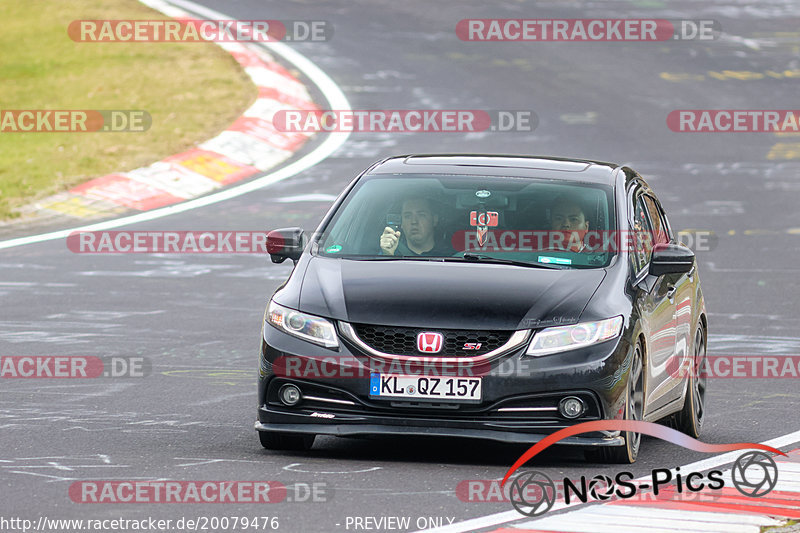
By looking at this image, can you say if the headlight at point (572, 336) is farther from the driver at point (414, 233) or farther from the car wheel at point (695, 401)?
the car wheel at point (695, 401)

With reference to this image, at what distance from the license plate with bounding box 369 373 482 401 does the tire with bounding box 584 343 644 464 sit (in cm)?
78

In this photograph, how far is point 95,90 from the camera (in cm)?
2581

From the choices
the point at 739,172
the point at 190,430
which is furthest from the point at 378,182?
the point at 739,172

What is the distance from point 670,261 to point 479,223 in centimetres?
112

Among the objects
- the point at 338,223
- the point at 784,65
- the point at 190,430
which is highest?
the point at 784,65

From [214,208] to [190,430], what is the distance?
9.78 metres

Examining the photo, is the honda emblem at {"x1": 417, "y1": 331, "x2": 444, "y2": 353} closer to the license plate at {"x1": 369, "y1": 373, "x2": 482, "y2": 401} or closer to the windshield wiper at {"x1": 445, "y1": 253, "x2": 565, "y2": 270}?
the license plate at {"x1": 369, "y1": 373, "x2": 482, "y2": 401}

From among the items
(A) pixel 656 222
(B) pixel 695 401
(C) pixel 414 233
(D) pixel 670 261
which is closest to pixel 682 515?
(D) pixel 670 261

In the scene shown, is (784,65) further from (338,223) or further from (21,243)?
(338,223)

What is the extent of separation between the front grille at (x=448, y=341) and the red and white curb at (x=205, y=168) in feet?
36.0

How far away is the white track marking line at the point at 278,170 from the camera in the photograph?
59.0ft

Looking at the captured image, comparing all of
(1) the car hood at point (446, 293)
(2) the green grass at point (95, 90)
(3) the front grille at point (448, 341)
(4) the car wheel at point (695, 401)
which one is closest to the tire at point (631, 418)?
(1) the car hood at point (446, 293)

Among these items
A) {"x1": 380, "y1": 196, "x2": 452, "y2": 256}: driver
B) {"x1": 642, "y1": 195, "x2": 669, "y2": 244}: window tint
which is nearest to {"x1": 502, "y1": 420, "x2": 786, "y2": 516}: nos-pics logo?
{"x1": 380, "y1": 196, "x2": 452, "y2": 256}: driver

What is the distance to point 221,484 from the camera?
782cm
